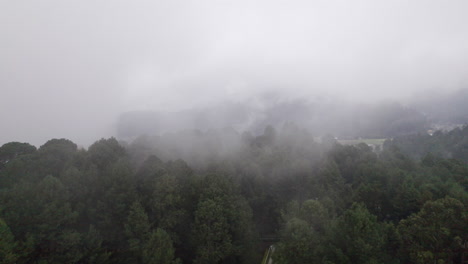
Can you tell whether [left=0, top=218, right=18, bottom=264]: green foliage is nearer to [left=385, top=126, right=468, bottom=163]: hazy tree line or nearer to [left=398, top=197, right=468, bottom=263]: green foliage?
[left=398, top=197, right=468, bottom=263]: green foliage

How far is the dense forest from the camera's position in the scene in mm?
16219

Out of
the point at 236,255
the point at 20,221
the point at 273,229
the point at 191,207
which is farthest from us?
the point at 273,229

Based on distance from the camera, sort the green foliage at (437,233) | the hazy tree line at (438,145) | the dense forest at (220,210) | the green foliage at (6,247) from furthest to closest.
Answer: the hazy tree line at (438,145) → the dense forest at (220,210) → the green foliage at (6,247) → the green foliage at (437,233)

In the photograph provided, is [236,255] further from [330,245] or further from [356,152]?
[356,152]

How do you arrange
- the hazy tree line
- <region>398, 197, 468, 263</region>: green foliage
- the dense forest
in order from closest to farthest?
1. <region>398, 197, 468, 263</region>: green foliage
2. the dense forest
3. the hazy tree line

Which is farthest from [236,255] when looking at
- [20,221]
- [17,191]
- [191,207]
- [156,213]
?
[17,191]

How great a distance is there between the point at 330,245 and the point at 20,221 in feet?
74.7

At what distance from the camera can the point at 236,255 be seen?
72.8ft

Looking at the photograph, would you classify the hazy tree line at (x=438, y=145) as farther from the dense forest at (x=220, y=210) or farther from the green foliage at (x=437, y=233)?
the green foliage at (x=437, y=233)

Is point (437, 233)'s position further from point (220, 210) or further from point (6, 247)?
point (6, 247)

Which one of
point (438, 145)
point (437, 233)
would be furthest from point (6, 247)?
point (438, 145)

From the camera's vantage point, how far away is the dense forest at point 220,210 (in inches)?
639

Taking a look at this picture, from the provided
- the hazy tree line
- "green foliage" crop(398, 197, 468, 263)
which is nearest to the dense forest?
"green foliage" crop(398, 197, 468, 263)

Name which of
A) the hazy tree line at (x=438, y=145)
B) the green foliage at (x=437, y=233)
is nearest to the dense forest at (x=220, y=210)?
the green foliage at (x=437, y=233)
